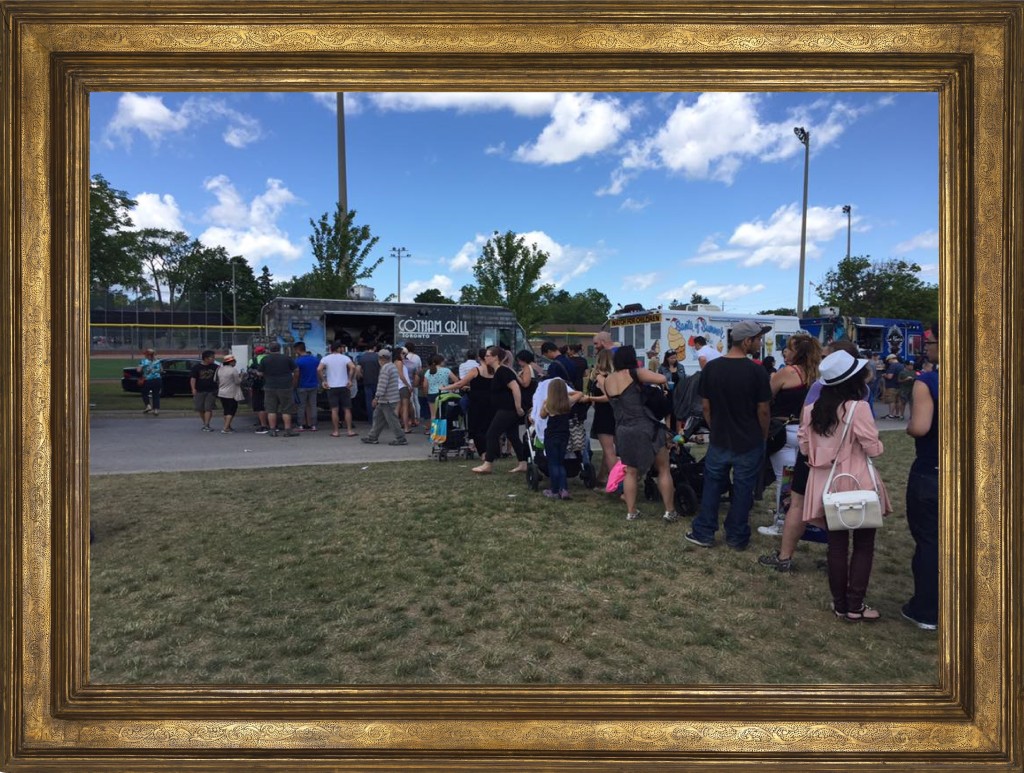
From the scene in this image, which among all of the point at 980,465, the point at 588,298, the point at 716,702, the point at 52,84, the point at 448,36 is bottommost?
the point at 716,702

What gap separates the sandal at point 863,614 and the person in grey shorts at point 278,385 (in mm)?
10068

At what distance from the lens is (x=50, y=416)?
7.31ft

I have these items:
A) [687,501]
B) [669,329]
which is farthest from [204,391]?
[669,329]

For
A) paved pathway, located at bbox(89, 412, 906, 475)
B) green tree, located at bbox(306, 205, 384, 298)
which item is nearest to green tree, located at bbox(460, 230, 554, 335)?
green tree, located at bbox(306, 205, 384, 298)

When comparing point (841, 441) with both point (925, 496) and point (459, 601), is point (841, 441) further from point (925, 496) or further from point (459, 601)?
point (459, 601)

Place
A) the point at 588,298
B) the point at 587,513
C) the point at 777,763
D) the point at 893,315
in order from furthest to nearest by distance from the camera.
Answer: the point at 587,513, the point at 588,298, the point at 893,315, the point at 777,763

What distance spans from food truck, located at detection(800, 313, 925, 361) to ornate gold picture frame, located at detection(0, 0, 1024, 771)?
86 cm

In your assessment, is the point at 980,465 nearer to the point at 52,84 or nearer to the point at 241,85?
the point at 241,85

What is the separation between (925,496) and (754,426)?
8.58 feet

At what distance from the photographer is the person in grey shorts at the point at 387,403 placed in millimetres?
11031

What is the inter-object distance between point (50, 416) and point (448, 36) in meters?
2.04

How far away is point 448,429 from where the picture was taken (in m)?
9.89

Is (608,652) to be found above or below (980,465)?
below

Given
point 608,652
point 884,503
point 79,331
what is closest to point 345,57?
point 79,331
